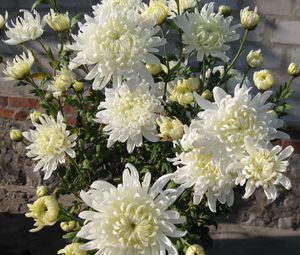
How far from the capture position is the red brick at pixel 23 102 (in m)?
3.22

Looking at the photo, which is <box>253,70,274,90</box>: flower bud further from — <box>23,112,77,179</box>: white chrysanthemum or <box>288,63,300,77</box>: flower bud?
<box>23,112,77,179</box>: white chrysanthemum

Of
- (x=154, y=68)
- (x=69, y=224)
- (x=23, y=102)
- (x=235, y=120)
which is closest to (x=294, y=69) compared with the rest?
(x=154, y=68)

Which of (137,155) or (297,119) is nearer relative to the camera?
(137,155)

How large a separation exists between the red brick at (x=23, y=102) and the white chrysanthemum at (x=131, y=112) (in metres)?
1.86

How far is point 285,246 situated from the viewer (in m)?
3.14

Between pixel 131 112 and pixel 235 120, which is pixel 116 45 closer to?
pixel 131 112

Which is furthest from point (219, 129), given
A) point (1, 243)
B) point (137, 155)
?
point (1, 243)

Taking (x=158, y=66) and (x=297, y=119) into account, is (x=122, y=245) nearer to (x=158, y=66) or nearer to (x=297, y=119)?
(x=158, y=66)

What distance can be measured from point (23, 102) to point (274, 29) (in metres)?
1.39

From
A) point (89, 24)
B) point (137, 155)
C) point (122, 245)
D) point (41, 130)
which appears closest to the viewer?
point (122, 245)

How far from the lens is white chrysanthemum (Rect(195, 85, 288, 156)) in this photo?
1.23m

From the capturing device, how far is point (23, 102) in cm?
324

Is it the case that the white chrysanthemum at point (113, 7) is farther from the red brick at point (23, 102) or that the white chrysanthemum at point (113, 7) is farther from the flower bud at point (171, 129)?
the red brick at point (23, 102)

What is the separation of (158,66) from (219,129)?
0.38 m
